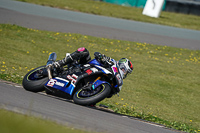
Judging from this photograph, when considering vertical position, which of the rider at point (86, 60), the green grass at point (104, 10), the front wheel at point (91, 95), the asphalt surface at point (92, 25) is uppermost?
the green grass at point (104, 10)

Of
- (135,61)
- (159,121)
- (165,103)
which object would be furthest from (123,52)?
(159,121)

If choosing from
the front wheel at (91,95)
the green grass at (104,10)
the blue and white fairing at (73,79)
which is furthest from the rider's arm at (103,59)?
the green grass at (104,10)

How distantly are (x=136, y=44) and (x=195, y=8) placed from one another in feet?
52.0

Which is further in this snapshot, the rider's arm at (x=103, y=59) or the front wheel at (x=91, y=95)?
the rider's arm at (x=103, y=59)

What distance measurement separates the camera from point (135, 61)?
12609 mm

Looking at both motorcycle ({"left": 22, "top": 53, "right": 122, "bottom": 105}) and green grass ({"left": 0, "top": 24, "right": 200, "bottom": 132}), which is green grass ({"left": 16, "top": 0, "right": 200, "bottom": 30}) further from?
motorcycle ({"left": 22, "top": 53, "right": 122, "bottom": 105})

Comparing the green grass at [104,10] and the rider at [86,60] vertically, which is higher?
the green grass at [104,10]

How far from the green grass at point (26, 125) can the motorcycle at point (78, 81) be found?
6.47 ft

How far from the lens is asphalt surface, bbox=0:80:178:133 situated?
14.4 feet

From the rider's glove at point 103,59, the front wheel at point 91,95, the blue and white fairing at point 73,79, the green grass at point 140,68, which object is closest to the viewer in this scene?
the front wheel at point 91,95

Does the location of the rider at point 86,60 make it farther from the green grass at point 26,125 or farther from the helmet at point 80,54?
the green grass at point 26,125

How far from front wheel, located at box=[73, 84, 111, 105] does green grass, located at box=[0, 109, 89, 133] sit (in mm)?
1795

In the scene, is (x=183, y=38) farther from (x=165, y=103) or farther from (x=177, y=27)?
(x=165, y=103)

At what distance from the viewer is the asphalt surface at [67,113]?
4.39 metres
